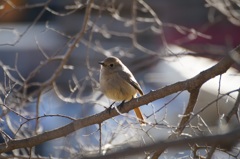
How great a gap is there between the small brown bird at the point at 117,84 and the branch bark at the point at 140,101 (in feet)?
3.97

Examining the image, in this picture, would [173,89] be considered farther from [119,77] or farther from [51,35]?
[51,35]

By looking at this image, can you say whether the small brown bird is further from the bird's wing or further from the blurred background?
the blurred background

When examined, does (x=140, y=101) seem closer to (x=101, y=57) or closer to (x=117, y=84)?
(x=117, y=84)

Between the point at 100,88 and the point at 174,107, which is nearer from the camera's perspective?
the point at 100,88

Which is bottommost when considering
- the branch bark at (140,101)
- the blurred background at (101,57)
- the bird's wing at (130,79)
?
the blurred background at (101,57)

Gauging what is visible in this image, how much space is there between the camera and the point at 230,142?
277 cm

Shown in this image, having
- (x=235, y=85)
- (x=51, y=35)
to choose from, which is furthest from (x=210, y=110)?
(x=51, y=35)

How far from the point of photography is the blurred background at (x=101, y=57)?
6.26 meters

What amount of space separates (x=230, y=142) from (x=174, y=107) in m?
5.91

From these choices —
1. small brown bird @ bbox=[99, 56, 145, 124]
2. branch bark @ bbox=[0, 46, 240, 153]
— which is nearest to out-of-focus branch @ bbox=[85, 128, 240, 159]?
branch bark @ bbox=[0, 46, 240, 153]

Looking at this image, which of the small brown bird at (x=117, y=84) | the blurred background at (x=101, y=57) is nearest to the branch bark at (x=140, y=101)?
the blurred background at (x=101, y=57)

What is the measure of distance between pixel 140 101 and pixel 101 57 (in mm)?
9102

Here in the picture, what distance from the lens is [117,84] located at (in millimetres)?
6328

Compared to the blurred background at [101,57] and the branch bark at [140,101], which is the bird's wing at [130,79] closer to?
the blurred background at [101,57]
